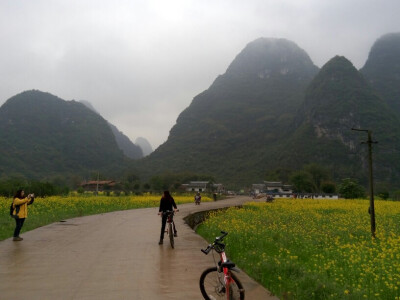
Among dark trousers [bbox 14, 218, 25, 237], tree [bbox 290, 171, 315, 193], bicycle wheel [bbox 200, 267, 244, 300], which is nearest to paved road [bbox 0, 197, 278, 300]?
bicycle wheel [bbox 200, 267, 244, 300]

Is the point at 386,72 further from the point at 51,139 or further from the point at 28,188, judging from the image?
the point at 28,188

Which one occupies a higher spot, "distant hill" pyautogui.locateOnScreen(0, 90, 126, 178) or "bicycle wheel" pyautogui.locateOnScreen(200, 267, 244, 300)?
"distant hill" pyautogui.locateOnScreen(0, 90, 126, 178)

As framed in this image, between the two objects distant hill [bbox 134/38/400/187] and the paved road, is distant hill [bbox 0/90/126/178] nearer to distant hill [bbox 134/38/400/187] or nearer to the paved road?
distant hill [bbox 134/38/400/187]

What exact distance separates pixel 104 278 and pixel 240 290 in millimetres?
2764

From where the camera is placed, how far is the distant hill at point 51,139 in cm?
11862

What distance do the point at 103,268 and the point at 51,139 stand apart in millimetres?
146779

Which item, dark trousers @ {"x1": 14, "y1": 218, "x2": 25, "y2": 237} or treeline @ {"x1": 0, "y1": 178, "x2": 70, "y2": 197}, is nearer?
dark trousers @ {"x1": 14, "y1": 218, "x2": 25, "y2": 237}

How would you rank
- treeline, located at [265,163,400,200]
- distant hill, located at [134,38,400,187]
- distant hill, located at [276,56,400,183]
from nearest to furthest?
treeline, located at [265,163,400,200], distant hill, located at [276,56,400,183], distant hill, located at [134,38,400,187]

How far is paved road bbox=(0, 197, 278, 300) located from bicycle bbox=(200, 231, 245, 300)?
21cm

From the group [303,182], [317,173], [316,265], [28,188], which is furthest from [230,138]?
[316,265]

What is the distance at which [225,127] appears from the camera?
177 meters

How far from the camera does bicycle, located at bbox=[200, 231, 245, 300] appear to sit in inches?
201

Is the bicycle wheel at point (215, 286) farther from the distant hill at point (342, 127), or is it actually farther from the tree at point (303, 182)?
the distant hill at point (342, 127)

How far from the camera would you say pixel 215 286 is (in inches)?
216
